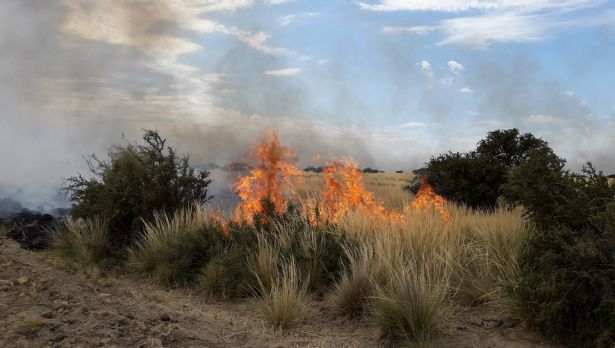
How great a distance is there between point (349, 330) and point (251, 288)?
205cm

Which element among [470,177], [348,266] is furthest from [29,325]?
[470,177]

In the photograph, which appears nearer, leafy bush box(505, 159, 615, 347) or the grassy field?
leafy bush box(505, 159, 615, 347)

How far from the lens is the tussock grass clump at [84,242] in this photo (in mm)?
11930

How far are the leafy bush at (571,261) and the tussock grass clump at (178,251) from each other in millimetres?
5523

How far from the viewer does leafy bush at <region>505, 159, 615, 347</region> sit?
5973 millimetres

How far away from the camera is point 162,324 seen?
21.7ft

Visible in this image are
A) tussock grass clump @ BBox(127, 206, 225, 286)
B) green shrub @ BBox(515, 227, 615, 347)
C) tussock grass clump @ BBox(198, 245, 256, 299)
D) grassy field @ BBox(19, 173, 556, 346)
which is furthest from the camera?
tussock grass clump @ BBox(127, 206, 225, 286)

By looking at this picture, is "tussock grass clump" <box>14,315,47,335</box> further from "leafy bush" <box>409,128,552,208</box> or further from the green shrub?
"leafy bush" <box>409,128,552,208</box>

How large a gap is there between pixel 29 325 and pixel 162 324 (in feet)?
4.80

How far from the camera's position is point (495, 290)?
276 inches

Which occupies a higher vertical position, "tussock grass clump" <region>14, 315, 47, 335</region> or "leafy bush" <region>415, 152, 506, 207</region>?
"leafy bush" <region>415, 152, 506, 207</region>

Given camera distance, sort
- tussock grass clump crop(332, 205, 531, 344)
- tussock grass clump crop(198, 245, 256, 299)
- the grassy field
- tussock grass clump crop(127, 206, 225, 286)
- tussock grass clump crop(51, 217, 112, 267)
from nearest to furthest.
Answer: tussock grass clump crop(332, 205, 531, 344) → the grassy field → tussock grass clump crop(198, 245, 256, 299) → tussock grass clump crop(127, 206, 225, 286) → tussock grass clump crop(51, 217, 112, 267)

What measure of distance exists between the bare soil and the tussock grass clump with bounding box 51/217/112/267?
324 centimetres

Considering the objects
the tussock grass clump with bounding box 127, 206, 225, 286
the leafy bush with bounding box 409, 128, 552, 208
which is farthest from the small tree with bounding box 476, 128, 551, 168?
the tussock grass clump with bounding box 127, 206, 225, 286
